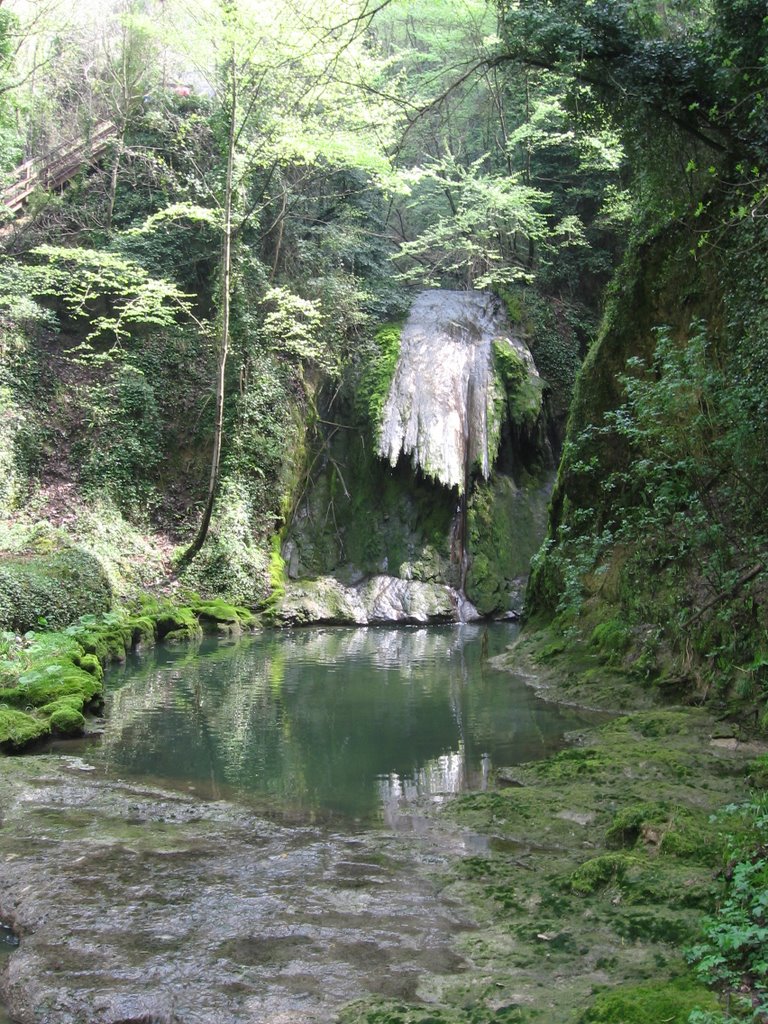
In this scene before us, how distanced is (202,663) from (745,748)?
769 cm

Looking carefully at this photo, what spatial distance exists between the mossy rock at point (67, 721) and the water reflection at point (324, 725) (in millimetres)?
282

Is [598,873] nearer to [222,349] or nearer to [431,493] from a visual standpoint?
[222,349]

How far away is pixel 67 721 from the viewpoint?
23.5 ft

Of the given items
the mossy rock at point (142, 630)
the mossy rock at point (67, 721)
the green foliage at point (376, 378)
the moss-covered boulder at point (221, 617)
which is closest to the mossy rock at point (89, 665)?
the mossy rock at point (67, 721)

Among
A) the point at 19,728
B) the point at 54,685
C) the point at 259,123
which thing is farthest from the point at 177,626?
the point at 259,123

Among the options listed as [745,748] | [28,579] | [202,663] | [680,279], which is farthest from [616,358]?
[28,579]

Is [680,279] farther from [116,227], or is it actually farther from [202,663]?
[116,227]

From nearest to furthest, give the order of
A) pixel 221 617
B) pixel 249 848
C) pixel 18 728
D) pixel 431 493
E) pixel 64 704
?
pixel 249 848 → pixel 18 728 → pixel 64 704 → pixel 221 617 → pixel 431 493

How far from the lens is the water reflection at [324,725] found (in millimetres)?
5924

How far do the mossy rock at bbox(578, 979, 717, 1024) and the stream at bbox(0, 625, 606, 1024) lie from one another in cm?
64

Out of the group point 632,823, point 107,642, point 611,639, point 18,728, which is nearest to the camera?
point 632,823

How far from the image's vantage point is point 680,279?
31.5 feet

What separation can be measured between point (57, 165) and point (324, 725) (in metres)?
16.7

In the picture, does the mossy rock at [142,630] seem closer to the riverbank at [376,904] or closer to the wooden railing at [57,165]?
the riverbank at [376,904]
